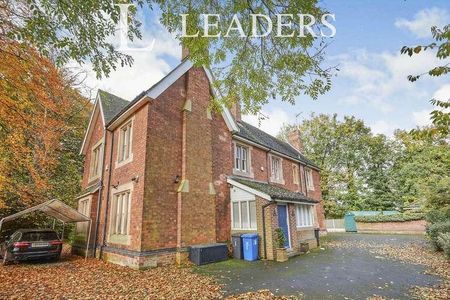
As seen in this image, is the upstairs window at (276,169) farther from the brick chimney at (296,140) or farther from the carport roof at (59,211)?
the carport roof at (59,211)

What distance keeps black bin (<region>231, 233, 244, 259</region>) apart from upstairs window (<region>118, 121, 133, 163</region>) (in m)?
6.70

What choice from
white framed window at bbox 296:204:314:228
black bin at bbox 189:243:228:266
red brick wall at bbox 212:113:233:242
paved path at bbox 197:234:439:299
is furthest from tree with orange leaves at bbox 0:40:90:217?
white framed window at bbox 296:204:314:228

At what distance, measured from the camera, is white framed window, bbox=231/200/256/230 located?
537 inches

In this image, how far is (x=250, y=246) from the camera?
41.0 ft

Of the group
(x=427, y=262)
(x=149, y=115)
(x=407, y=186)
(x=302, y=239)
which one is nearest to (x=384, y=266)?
(x=427, y=262)

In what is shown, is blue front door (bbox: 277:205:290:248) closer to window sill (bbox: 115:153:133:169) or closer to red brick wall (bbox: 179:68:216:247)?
red brick wall (bbox: 179:68:216:247)

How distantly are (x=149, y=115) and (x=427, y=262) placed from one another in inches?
534

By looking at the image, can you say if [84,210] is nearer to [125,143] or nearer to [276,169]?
[125,143]

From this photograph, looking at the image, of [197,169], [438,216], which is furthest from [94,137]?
[438,216]

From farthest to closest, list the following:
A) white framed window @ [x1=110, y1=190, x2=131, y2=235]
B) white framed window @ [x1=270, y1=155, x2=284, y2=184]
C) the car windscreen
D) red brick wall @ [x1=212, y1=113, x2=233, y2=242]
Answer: white framed window @ [x1=270, y1=155, x2=284, y2=184] < red brick wall @ [x1=212, y1=113, x2=233, y2=242] < the car windscreen < white framed window @ [x1=110, y1=190, x2=131, y2=235]

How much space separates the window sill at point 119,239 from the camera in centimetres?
1120

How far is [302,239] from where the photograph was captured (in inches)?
608

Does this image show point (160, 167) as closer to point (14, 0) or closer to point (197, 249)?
point (197, 249)

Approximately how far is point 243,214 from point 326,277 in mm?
5878
